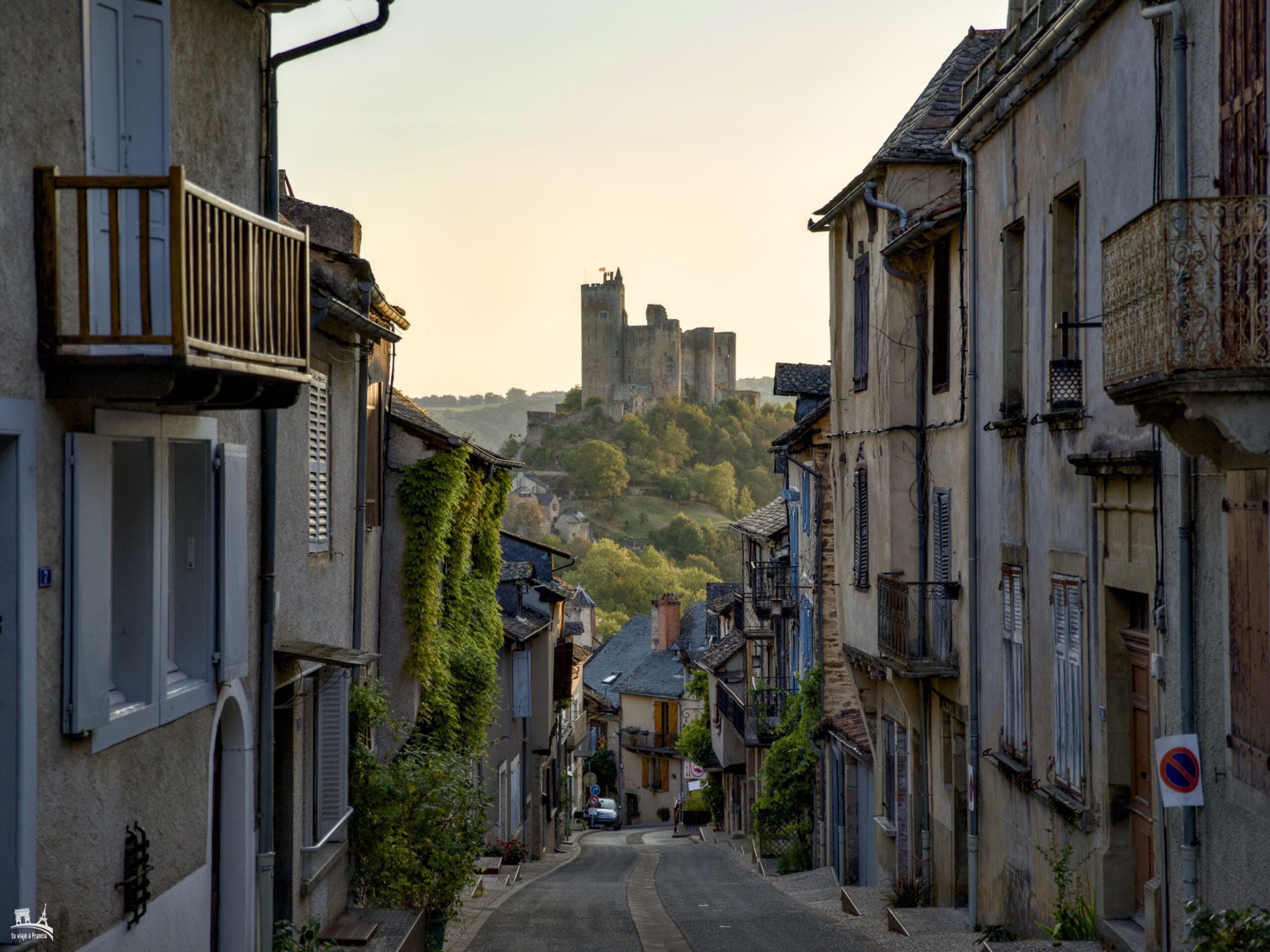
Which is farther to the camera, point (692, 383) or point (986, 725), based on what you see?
point (692, 383)

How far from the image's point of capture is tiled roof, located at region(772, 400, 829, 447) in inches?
822

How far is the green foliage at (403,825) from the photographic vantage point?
12062 millimetres

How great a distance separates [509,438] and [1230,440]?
129m

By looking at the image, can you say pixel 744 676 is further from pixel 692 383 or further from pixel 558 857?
pixel 692 383

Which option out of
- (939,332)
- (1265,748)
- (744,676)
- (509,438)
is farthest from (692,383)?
(1265,748)

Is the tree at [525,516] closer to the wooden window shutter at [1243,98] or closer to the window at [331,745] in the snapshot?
the window at [331,745]

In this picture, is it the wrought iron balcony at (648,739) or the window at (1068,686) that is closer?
the window at (1068,686)

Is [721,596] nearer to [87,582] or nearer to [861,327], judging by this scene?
[861,327]

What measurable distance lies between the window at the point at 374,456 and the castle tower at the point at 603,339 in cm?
10702

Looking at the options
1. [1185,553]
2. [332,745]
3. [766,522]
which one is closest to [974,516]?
[1185,553]

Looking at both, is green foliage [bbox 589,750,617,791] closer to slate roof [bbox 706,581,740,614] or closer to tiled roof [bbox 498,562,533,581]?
slate roof [bbox 706,581,740,614]

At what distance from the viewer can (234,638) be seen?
7.91 m

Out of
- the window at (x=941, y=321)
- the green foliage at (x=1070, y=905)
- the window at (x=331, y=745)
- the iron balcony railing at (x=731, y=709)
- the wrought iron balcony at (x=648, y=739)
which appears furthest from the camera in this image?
the wrought iron balcony at (x=648, y=739)

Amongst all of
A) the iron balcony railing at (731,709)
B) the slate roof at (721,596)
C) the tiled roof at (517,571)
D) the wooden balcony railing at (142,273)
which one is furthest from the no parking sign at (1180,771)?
the slate roof at (721,596)
